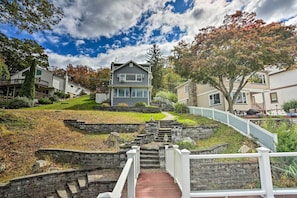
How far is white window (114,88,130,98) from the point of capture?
2420 centimetres

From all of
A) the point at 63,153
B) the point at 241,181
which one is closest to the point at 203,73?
the point at 241,181

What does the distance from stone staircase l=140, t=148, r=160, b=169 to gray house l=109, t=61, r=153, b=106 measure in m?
15.6

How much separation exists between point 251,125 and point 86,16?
12.5 metres

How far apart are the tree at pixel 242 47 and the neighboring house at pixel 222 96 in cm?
583

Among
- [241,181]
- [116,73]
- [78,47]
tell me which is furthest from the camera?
[116,73]

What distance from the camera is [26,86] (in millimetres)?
22891

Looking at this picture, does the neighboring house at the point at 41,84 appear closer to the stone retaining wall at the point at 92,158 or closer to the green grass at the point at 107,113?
the green grass at the point at 107,113

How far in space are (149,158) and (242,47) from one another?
9.38 m

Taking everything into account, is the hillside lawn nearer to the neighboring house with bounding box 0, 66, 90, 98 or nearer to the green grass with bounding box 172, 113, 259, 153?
the green grass with bounding box 172, 113, 259, 153

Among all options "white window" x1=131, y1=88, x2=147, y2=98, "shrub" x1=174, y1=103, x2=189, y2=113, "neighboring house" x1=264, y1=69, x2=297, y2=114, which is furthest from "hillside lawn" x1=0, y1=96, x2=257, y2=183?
"white window" x1=131, y1=88, x2=147, y2=98

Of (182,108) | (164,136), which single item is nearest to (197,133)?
(164,136)

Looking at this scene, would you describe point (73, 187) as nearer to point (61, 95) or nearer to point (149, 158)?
point (149, 158)

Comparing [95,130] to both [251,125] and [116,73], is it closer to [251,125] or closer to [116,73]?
[251,125]

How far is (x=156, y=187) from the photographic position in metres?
5.07
